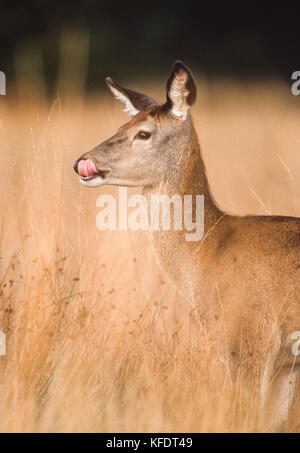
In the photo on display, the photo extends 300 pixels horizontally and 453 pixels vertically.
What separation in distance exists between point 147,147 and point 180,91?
45 centimetres

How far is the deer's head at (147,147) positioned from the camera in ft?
17.6

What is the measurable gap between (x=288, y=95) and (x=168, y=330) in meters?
5.69

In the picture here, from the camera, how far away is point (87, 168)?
5.36 m

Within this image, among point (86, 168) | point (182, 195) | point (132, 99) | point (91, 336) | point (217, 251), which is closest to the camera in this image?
point (91, 336)

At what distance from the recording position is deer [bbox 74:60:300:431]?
15.9 feet

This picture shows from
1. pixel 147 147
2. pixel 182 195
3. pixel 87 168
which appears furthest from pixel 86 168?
pixel 182 195

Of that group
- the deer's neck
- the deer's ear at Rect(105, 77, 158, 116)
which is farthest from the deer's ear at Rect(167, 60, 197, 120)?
the deer's ear at Rect(105, 77, 158, 116)

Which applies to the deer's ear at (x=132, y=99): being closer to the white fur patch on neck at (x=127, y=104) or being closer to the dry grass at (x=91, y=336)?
the white fur patch on neck at (x=127, y=104)

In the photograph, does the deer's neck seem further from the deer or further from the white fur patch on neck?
the white fur patch on neck

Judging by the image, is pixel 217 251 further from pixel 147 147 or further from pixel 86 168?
pixel 86 168

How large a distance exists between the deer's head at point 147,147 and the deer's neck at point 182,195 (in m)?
0.05

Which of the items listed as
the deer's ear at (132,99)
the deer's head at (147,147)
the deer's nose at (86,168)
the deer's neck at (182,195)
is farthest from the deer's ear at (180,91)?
the deer's nose at (86,168)

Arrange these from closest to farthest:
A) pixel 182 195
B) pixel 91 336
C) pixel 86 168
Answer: pixel 91 336, pixel 86 168, pixel 182 195

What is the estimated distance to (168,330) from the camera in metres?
5.13
